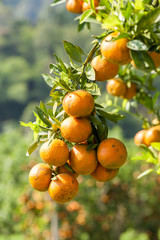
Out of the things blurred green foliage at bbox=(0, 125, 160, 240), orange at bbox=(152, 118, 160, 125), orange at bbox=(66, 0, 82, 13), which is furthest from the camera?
blurred green foliage at bbox=(0, 125, 160, 240)

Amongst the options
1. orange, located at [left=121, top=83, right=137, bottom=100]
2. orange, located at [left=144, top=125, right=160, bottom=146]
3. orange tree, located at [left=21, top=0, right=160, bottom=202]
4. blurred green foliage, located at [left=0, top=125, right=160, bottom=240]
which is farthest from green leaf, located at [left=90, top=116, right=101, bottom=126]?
blurred green foliage, located at [left=0, top=125, right=160, bottom=240]

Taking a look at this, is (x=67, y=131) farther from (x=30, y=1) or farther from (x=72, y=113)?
(x=30, y=1)

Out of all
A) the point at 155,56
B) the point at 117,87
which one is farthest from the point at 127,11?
the point at 117,87

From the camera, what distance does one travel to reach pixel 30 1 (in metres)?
59.1

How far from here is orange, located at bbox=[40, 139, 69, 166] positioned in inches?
24.3

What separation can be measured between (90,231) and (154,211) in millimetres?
1058

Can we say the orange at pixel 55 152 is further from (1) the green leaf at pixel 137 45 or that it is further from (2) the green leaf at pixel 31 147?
(1) the green leaf at pixel 137 45

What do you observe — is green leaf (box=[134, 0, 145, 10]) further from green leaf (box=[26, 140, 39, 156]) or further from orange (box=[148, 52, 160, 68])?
green leaf (box=[26, 140, 39, 156])

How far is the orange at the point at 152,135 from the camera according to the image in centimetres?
99

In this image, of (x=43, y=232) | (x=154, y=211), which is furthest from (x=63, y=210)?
(x=154, y=211)

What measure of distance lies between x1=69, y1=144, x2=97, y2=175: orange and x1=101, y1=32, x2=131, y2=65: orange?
200 millimetres

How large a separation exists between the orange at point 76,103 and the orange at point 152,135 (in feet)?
1.43

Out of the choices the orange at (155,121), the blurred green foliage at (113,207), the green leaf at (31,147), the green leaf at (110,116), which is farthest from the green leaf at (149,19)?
the blurred green foliage at (113,207)

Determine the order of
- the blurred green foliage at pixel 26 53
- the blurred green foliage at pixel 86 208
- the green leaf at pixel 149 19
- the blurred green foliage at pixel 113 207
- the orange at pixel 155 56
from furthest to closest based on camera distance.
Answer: the blurred green foliage at pixel 26 53 → the blurred green foliage at pixel 113 207 → the blurred green foliage at pixel 86 208 → the orange at pixel 155 56 → the green leaf at pixel 149 19
